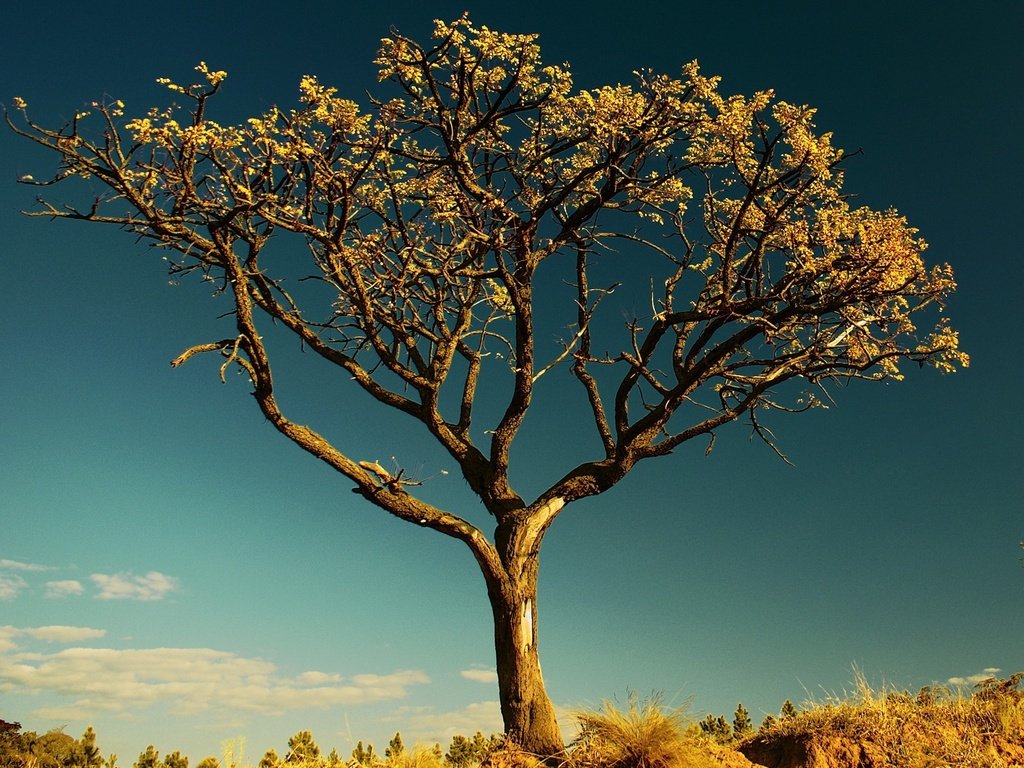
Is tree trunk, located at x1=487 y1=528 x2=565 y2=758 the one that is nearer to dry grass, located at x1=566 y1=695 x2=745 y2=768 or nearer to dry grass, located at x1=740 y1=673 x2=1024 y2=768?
dry grass, located at x1=566 y1=695 x2=745 y2=768

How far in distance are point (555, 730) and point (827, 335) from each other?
327 inches

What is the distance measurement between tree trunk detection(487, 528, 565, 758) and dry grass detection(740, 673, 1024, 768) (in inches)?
129

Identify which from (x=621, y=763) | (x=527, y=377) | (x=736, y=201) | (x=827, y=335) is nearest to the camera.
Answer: (x=621, y=763)

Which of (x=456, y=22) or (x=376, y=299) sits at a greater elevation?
(x=456, y=22)

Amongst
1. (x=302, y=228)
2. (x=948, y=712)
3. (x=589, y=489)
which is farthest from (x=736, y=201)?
(x=948, y=712)

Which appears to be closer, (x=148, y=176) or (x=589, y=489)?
(x=148, y=176)

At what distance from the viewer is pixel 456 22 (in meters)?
11.9

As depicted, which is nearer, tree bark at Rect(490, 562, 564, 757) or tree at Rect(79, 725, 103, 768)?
tree bark at Rect(490, 562, 564, 757)

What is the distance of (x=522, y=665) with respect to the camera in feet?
38.6

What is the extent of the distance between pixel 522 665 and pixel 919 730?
5881 millimetres

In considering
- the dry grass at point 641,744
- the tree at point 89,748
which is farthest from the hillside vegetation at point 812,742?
the tree at point 89,748

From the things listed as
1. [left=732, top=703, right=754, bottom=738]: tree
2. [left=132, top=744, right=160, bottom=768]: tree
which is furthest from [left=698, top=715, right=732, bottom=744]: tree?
[left=132, top=744, right=160, bottom=768]: tree

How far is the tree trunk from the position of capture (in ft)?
37.1

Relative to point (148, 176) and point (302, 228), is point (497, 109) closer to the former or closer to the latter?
Result: point (302, 228)
